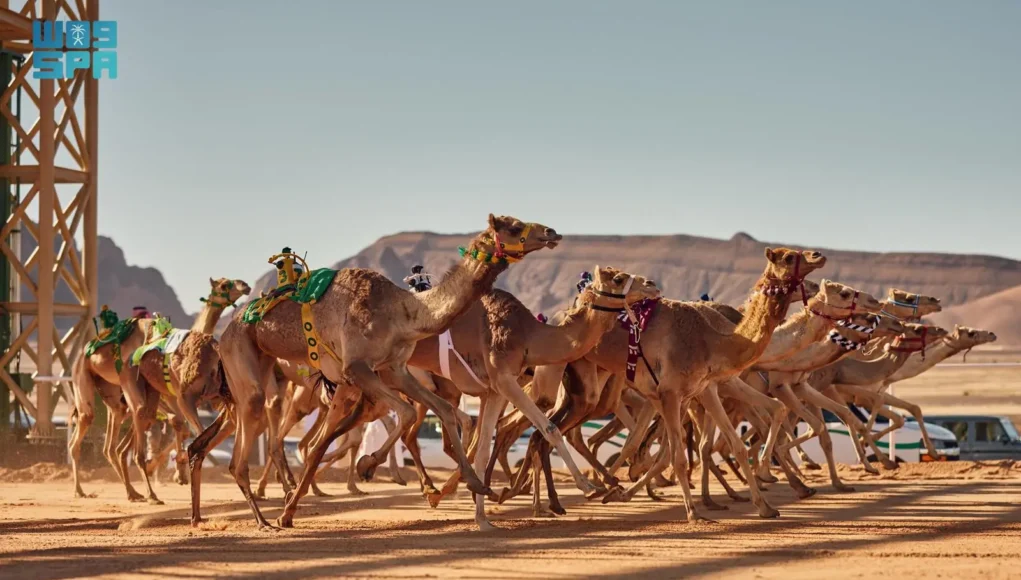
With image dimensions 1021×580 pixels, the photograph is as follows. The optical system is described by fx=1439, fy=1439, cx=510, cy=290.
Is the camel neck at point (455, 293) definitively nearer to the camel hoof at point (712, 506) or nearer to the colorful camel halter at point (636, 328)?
the colorful camel halter at point (636, 328)

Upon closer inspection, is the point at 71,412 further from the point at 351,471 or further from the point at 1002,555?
the point at 1002,555

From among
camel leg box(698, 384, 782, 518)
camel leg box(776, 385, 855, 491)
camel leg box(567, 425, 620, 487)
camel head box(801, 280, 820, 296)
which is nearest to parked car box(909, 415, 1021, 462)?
camel leg box(776, 385, 855, 491)

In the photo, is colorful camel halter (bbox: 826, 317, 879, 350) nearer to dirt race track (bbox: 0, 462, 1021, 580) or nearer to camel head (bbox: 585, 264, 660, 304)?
dirt race track (bbox: 0, 462, 1021, 580)

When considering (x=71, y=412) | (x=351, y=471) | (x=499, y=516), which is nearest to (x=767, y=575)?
(x=499, y=516)

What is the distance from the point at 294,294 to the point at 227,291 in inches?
140

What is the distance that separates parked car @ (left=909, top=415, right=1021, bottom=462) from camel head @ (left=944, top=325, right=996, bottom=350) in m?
4.48

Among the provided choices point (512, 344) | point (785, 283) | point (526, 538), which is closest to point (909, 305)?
point (785, 283)

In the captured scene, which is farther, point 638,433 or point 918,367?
point 918,367

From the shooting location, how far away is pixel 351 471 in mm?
18641

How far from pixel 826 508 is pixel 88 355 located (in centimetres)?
967

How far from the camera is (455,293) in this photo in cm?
1214

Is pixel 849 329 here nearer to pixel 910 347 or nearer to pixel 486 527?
pixel 910 347

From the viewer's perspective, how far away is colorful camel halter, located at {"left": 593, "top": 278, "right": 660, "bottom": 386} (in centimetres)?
1315

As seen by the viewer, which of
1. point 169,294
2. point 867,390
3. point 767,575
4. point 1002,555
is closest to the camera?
point 767,575
